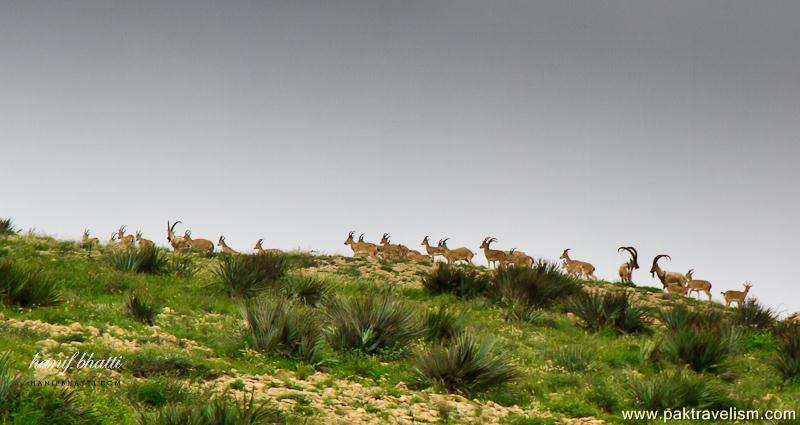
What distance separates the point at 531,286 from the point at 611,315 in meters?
2.92

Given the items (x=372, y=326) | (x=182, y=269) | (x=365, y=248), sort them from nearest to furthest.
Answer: (x=372, y=326)
(x=182, y=269)
(x=365, y=248)

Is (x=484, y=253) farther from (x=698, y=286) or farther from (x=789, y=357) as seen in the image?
(x=789, y=357)

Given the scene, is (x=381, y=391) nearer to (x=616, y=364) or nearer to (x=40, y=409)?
(x=40, y=409)

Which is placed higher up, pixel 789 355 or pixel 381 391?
pixel 789 355

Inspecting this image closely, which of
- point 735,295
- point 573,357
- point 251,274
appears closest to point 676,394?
point 573,357

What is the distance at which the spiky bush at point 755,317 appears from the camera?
19.7m

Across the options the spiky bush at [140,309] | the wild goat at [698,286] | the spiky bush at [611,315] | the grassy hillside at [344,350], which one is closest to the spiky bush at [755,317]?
the grassy hillside at [344,350]

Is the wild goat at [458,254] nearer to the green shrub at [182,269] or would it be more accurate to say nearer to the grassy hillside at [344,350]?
the grassy hillside at [344,350]

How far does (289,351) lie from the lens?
39.2 ft

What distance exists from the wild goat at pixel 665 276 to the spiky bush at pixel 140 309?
788 inches

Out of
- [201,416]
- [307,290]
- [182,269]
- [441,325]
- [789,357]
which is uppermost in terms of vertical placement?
[182,269]

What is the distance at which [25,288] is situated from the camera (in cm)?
1332

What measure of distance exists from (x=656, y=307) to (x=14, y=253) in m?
18.0

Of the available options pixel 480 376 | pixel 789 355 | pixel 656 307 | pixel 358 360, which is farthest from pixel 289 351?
pixel 656 307
